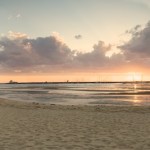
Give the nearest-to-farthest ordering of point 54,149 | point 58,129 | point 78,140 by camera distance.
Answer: point 54,149
point 78,140
point 58,129

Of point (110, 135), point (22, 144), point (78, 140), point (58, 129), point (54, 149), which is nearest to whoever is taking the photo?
point (54, 149)

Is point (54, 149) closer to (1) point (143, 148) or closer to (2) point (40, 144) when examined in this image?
(2) point (40, 144)

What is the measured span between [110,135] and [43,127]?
13.7ft

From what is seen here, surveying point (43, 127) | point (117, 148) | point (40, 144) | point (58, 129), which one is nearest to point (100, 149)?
point (117, 148)

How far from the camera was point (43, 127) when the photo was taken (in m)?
15.9

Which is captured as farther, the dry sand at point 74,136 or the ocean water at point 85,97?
the ocean water at point 85,97

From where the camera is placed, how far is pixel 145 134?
44.4 feet

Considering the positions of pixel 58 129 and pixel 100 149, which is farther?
pixel 58 129

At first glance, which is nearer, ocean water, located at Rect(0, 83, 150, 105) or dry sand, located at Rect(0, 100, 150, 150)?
dry sand, located at Rect(0, 100, 150, 150)

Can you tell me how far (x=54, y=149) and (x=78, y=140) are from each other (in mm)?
1842

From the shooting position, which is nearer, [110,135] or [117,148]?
[117,148]

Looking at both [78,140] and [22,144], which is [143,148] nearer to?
[78,140]

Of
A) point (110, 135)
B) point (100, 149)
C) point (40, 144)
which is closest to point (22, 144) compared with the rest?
point (40, 144)

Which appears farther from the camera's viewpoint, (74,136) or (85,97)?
(85,97)
